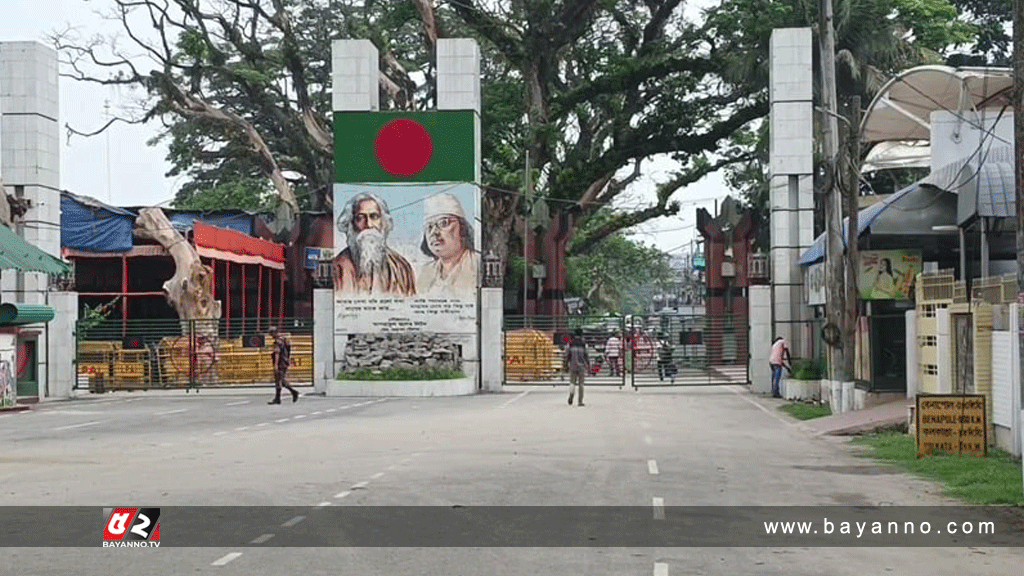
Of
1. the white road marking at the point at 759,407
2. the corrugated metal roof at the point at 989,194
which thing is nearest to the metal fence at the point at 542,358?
the white road marking at the point at 759,407

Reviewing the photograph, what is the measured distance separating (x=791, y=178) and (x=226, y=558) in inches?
1117

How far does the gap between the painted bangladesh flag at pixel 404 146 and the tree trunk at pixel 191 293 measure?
7.58m

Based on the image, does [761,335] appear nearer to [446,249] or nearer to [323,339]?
[446,249]

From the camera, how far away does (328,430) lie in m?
23.9

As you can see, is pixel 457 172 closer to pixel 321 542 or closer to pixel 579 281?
pixel 321 542

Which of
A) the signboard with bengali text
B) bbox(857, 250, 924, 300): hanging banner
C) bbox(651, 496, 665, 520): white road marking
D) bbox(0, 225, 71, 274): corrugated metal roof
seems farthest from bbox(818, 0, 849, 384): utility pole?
bbox(0, 225, 71, 274): corrugated metal roof

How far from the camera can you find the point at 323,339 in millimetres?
37719

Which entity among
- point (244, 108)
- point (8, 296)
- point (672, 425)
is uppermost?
point (244, 108)

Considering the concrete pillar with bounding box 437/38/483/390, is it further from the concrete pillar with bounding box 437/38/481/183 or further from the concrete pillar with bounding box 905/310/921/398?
the concrete pillar with bounding box 905/310/921/398

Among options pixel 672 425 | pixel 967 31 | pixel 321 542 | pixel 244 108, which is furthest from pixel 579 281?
pixel 321 542

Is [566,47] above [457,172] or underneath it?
above

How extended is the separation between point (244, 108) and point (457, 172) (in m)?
34.7


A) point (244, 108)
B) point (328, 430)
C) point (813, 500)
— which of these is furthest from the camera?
point (244, 108)

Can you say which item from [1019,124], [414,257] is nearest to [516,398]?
[414,257]
